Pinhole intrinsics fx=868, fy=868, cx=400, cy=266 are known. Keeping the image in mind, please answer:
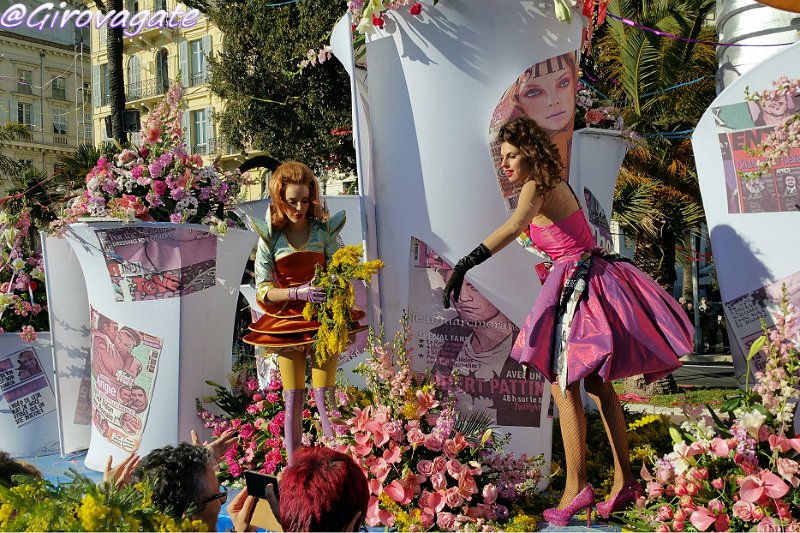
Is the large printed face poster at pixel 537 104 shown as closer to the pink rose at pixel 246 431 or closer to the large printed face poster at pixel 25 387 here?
the pink rose at pixel 246 431

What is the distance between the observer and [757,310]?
3848mm

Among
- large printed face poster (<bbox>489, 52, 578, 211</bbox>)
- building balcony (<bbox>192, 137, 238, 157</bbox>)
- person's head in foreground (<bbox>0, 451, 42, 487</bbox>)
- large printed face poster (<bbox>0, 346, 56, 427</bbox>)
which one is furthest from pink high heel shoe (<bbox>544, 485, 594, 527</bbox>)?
building balcony (<bbox>192, 137, 238, 157</bbox>)

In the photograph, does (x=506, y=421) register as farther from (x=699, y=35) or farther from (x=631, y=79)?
(x=699, y=35)

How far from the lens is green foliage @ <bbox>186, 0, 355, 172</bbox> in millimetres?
16188

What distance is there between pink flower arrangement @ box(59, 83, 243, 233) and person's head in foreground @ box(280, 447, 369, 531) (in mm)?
2968

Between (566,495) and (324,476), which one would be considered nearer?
(324,476)

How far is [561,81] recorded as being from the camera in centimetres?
402

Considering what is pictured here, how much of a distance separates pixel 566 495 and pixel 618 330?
73 cm

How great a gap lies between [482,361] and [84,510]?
2.27m

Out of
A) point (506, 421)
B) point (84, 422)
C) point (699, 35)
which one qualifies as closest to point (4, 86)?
point (699, 35)

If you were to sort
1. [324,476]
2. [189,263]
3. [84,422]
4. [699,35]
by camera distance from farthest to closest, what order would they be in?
[699,35], [84,422], [189,263], [324,476]

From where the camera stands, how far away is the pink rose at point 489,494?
349 cm

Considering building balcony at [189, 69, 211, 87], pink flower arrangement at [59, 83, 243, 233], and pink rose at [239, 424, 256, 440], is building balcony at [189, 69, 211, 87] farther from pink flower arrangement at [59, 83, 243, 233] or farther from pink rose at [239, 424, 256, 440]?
pink rose at [239, 424, 256, 440]

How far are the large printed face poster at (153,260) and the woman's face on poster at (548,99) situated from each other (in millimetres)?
1991
